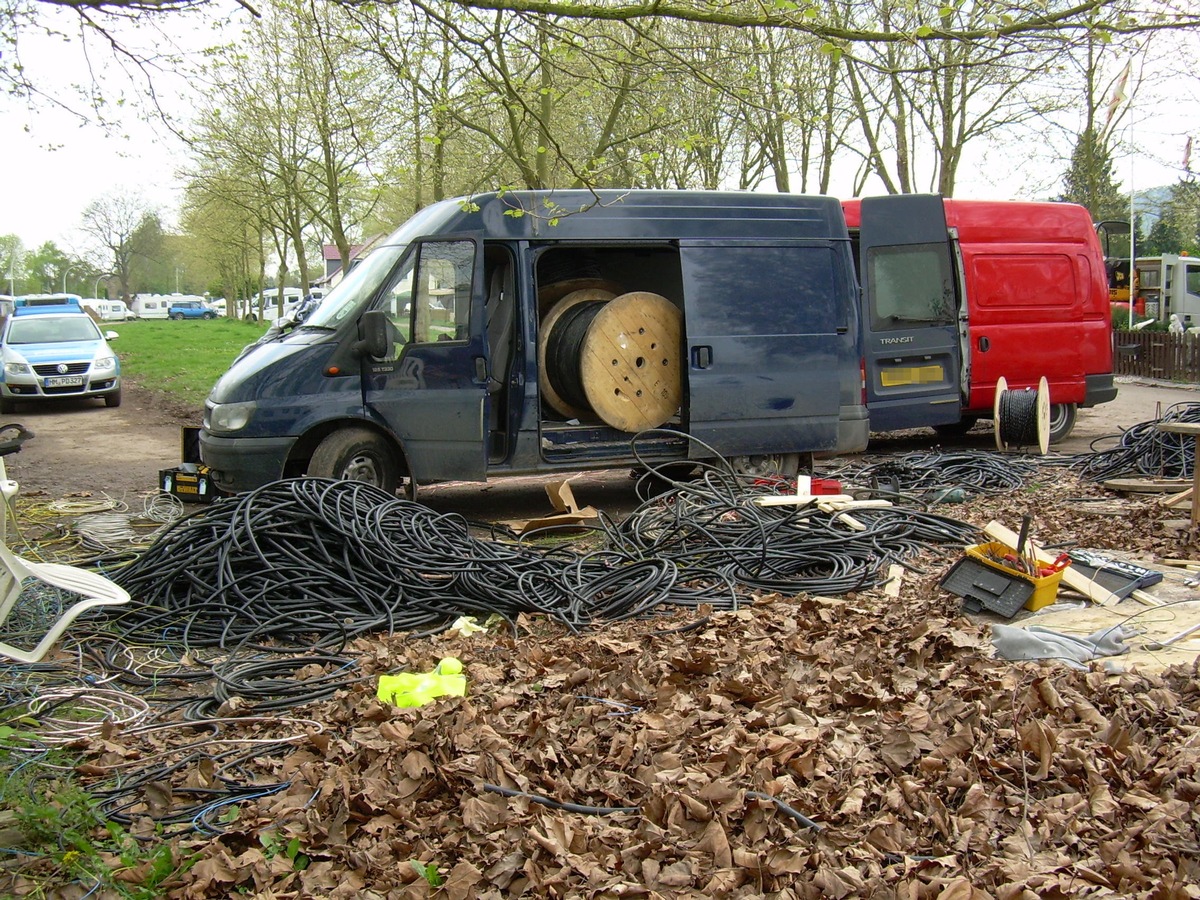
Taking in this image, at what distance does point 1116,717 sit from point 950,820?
1.15 meters

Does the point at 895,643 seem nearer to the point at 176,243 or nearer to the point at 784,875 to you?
the point at 784,875

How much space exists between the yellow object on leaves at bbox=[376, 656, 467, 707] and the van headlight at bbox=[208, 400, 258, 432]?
429 centimetres

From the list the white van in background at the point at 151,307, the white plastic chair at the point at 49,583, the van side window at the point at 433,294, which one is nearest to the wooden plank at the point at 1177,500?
the van side window at the point at 433,294

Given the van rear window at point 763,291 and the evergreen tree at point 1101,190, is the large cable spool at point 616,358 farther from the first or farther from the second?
the evergreen tree at point 1101,190

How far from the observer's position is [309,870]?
11.3 feet

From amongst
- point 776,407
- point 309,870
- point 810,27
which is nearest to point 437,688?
point 309,870

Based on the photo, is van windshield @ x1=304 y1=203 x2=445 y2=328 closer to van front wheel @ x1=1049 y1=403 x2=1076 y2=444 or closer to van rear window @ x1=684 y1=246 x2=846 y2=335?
van rear window @ x1=684 y1=246 x2=846 y2=335

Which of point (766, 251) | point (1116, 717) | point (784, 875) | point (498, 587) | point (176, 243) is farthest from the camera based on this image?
point (176, 243)

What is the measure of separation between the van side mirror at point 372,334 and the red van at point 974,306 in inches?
241

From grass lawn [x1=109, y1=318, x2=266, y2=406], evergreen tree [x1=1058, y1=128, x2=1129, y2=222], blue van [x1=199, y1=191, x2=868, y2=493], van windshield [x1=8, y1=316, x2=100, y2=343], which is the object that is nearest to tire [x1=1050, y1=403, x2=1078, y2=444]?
blue van [x1=199, y1=191, x2=868, y2=493]

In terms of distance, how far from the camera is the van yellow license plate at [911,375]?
1291 centimetres

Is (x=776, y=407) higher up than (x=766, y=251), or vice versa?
(x=766, y=251)

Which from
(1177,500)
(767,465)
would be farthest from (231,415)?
(1177,500)

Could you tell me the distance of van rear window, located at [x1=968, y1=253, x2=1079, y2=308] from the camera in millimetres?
13383
